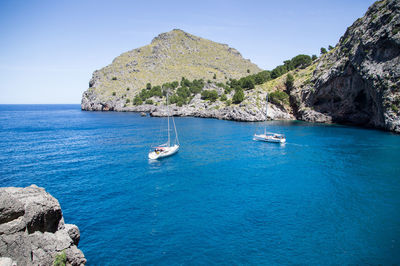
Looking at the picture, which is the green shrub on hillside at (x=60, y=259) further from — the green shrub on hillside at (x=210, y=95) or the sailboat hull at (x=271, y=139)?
the green shrub on hillside at (x=210, y=95)

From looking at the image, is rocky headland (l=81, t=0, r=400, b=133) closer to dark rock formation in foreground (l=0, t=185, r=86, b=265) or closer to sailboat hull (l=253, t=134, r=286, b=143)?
sailboat hull (l=253, t=134, r=286, b=143)

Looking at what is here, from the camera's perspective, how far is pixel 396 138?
221ft

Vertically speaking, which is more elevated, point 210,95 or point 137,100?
point 210,95

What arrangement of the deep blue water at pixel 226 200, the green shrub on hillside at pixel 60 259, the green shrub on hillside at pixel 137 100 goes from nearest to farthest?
the green shrub on hillside at pixel 60 259 → the deep blue water at pixel 226 200 → the green shrub on hillside at pixel 137 100

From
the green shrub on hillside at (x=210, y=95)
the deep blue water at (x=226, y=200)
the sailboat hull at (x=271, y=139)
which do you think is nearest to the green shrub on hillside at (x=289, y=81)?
the green shrub on hillside at (x=210, y=95)

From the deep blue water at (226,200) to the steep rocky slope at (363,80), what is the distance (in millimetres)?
21588

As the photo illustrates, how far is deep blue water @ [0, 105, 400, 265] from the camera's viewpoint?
70.9 ft

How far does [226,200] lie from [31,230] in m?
23.0

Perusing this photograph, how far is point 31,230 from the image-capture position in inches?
→ 546

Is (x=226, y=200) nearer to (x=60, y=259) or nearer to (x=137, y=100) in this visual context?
(x=60, y=259)

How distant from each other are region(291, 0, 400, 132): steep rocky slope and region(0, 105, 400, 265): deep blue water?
70.8 ft

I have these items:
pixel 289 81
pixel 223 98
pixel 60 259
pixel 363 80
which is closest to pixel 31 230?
pixel 60 259

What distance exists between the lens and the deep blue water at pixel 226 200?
21625 millimetres

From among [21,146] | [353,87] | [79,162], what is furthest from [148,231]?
[353,87]
